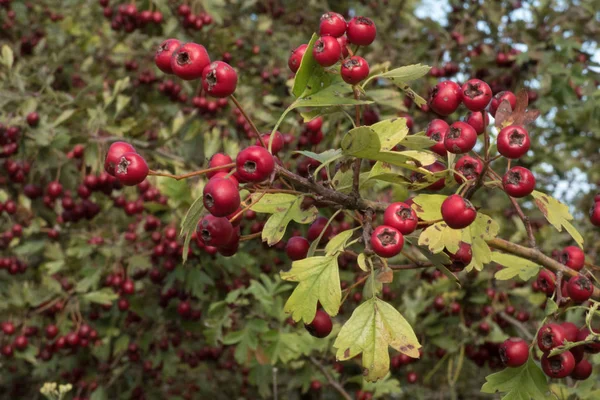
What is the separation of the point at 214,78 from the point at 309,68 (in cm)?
24

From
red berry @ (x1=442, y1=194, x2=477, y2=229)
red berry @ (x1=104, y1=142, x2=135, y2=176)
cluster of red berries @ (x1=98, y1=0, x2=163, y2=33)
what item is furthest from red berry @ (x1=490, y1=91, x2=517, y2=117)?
cluster of red berries @ (x1=98, y1=0, x2=163, y2=33)

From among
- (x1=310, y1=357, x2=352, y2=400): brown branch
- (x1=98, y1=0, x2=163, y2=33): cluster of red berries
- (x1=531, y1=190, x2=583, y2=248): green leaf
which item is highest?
(x1=531, y1=190, x2=583, y2=248): green leaf

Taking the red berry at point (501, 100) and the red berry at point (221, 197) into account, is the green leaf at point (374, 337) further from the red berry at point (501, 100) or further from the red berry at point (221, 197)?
the red berry at point (501, 100)

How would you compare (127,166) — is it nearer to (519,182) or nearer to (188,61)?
(188,61)

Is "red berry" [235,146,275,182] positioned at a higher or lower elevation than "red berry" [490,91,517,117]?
higher

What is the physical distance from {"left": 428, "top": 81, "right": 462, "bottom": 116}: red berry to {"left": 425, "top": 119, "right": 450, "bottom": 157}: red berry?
59 millimetres

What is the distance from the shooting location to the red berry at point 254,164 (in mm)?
1464

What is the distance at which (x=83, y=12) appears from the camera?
6660 millimetres

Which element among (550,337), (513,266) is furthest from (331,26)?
(550,337)

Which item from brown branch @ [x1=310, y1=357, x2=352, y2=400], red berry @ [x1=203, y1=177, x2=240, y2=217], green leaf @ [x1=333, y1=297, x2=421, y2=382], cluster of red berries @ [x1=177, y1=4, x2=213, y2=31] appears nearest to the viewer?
red berry @ [x1=203, y1=177, x2=240, y2=217]

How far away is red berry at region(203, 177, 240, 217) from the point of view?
1458 millimetres

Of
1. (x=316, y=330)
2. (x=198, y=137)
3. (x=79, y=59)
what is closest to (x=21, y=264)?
(x=198, y=137)

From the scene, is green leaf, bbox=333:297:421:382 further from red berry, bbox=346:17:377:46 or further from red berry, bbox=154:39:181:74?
red berry, bbox=154:39:181:74

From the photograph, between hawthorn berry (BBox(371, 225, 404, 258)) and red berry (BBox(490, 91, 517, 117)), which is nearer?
hawthorn berry (BBox(371, 225, 404, 258))
